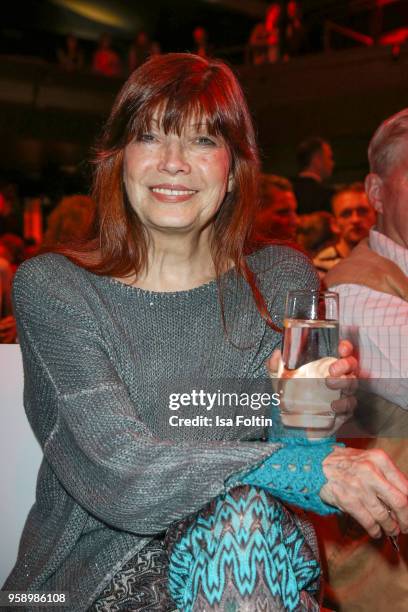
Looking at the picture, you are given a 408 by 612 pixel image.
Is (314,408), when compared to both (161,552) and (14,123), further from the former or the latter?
(14,123)

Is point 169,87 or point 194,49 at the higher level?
point 194,49

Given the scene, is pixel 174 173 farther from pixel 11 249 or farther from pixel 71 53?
pixel 71 53

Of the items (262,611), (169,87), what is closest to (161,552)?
(262,611)

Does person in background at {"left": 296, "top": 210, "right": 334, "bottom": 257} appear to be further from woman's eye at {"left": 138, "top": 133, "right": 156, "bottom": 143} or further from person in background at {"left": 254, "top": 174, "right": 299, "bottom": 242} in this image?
woman's eye at {"left": 138, "top": 133, "right": 156, "bottom": 143}

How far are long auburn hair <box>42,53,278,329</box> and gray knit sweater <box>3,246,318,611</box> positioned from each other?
0.15ft

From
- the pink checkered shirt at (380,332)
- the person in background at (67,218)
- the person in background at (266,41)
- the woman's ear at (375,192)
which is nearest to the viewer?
the pink checkered shirt at (380,332)

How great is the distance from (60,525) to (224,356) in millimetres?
411

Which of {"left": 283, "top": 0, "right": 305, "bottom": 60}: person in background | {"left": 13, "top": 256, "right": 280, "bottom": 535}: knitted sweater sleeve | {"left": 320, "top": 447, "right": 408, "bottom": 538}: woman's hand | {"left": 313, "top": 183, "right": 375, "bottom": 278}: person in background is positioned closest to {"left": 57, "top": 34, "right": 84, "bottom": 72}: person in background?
{"left": 283, "top": 0, "right": 305, "bottom": 60}: person in background

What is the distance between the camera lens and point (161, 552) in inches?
53.2

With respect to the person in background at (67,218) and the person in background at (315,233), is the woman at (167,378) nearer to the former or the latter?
the person in background at (67,218)

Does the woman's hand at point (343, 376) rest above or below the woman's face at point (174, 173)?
below

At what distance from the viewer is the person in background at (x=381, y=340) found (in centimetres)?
156

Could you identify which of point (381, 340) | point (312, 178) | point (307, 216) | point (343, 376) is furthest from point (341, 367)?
point (312, 178)

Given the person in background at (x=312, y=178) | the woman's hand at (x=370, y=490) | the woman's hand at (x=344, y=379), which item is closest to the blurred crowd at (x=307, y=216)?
the person in background at (x=312, y=178)
